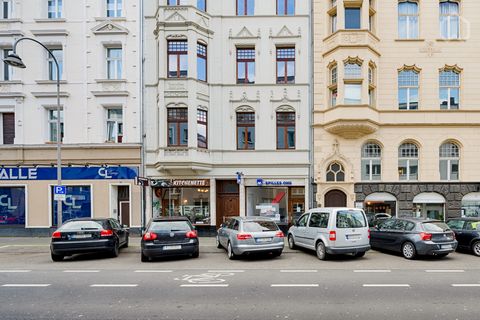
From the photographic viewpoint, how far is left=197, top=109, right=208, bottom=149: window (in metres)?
15.5

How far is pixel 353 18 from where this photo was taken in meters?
15.9

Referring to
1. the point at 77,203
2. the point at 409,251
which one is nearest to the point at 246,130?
the point at 409,251

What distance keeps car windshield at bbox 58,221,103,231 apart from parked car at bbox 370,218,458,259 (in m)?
10.7

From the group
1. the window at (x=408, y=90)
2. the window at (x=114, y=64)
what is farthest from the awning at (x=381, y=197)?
the window at (x=114, y=64)

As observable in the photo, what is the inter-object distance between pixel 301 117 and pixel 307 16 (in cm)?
562

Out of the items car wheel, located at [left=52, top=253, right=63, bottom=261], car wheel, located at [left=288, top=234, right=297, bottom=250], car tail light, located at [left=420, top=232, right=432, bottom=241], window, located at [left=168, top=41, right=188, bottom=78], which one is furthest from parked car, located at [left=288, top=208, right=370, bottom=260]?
window, located at [left=168, top=41, right=188, bottom=78]

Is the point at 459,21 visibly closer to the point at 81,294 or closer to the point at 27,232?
the point at 81,294

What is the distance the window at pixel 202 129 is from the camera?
15508 millimetres

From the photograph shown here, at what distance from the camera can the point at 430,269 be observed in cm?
858

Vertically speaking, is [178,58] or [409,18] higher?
[409,18]

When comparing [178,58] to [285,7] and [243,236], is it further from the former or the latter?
[243,236]

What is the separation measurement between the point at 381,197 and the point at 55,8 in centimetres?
2116

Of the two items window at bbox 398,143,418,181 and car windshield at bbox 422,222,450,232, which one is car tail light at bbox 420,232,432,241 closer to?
car windshield at bbox 422,222,450,232

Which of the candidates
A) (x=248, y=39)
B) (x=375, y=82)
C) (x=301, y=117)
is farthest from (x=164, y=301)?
(x=375, y=82)
